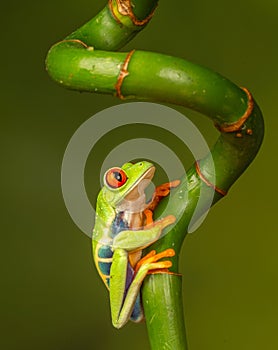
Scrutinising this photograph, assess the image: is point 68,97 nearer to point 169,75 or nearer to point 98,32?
point 98,32

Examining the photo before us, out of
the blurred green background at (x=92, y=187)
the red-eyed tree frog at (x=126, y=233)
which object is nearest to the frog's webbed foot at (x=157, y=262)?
the red-eyed tree frog at (x=126, y=233)

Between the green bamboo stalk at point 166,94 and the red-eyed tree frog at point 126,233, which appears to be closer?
the green bamboo stalk at point 166,94

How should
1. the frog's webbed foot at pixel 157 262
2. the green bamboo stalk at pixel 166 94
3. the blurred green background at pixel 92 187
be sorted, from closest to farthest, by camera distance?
the green bamboo stalk at pixel 166 94
the frog's webbed foot at pixel 157 262
the blurred green background at pixel 92 187

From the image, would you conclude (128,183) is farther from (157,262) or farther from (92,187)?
(92,187)

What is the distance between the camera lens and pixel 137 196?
74cm

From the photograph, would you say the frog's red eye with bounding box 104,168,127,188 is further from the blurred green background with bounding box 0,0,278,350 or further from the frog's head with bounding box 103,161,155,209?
the blurred green background with bounding box 0,0,278,350

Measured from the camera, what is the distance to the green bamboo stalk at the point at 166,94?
58 centimetres

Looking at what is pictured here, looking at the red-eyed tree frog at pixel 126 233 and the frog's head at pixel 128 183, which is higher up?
the frog's head at pixel 128 183

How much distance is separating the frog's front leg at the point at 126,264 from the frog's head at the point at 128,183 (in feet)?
0.12

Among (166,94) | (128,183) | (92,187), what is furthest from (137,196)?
(92,187)

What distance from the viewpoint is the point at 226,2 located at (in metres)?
1.87

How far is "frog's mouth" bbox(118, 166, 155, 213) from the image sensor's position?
729mm

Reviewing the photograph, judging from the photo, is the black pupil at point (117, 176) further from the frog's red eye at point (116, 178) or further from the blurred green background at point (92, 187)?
the blurred green background at point (92, 187)

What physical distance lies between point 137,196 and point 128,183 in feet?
0.06
